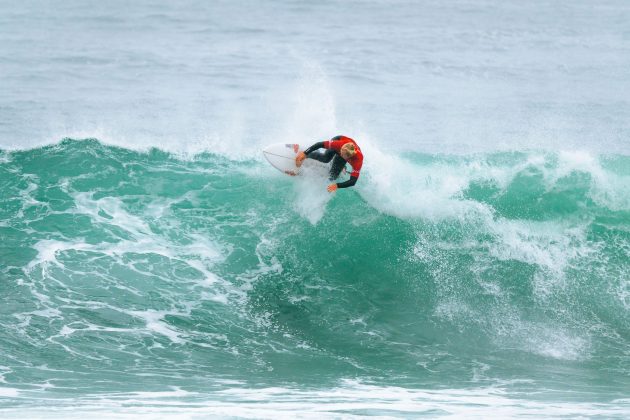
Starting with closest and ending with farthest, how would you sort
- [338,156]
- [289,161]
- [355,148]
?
Result: [355,148] < [338,156] < [289,161]

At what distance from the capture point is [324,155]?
14180mm

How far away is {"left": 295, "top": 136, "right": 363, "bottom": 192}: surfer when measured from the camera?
13453 millimetres

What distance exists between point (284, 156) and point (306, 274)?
243 cm

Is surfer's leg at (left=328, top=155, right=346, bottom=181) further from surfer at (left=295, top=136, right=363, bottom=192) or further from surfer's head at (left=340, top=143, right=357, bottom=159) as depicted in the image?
surfer's head at (left=340, top=143, right=357, bottom=159)

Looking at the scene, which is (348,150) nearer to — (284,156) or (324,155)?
(324,155)

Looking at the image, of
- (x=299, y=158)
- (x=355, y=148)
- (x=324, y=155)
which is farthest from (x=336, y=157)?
(x=299, y=158)

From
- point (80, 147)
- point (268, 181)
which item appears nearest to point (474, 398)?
point (268, 181)

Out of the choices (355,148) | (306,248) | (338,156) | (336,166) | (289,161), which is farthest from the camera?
(289,161)

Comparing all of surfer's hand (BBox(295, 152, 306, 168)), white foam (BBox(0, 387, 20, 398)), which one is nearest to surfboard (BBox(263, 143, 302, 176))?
surfer's hand (BBox(295, 152, 306, 168))

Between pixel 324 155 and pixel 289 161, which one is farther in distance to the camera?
pixel 289 161

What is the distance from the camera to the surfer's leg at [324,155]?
14070mm

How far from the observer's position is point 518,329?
13.0 metres

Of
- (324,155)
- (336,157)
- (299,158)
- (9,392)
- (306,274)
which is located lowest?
(9,392)

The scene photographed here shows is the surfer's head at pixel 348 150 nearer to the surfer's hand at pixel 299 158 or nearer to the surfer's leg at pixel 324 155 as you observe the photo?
the surfer's leg at pixel 324 155
